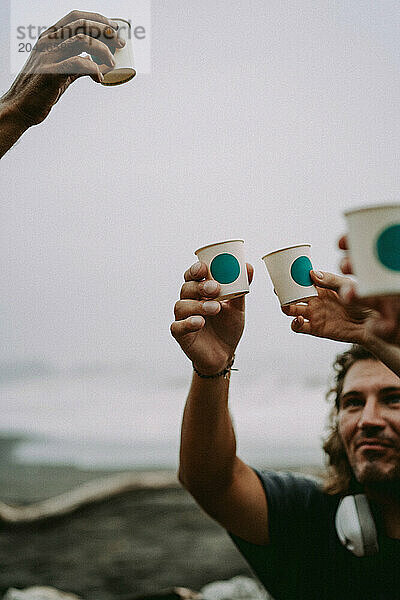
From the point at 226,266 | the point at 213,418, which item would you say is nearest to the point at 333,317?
the point at 226,266

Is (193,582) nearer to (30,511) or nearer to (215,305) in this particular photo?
(30,511)

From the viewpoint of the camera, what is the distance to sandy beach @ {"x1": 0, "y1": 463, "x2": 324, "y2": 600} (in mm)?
2631

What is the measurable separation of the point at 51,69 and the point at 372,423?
4.38ft

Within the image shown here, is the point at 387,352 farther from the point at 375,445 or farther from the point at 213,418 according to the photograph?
the point at 375,445

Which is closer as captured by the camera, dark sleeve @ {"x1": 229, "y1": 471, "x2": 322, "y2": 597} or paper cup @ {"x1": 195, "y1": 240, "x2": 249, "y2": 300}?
paper cup @ {"x1": 195, "y1": 240, "x2": 249, "y2": 300}

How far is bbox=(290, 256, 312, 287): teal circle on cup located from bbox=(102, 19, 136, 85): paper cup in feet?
2.07

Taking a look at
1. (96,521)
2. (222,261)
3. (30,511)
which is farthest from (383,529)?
(30,511)

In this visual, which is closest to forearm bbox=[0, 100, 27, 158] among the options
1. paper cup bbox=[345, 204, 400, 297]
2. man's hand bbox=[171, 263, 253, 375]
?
man's hand bbox=[171, 263, 253, 375]

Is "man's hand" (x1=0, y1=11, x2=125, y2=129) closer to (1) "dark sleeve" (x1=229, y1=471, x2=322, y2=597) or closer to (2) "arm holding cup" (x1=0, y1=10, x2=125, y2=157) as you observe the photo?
(2) "arm holding cup" (x1=0, y1=10, x2=125, y2=157)

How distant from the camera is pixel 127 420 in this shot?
2.72 m

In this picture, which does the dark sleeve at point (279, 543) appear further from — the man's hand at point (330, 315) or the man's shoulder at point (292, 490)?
the man's hand at point (330, 315)

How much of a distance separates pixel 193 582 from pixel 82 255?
1450 mm

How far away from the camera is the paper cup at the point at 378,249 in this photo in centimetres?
84

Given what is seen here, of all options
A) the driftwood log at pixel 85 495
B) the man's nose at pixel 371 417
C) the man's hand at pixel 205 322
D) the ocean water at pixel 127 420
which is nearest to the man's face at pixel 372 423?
the man's nose at pixel 371 417
